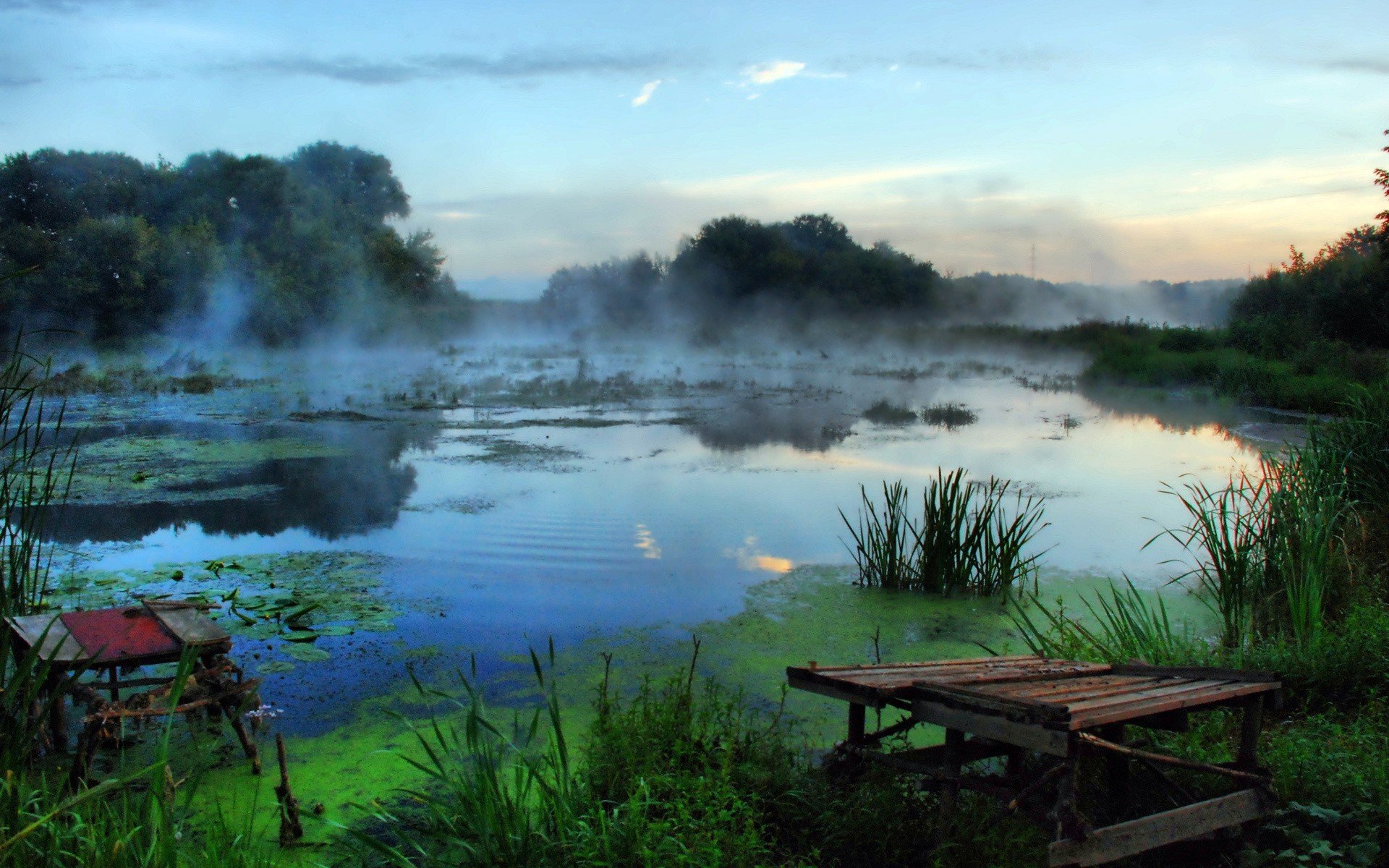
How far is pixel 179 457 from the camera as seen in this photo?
11.1 metres

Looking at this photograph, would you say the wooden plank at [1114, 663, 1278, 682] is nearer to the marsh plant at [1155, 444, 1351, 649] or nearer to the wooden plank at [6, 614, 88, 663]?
the marsh plant at [1155, 444, 1351, 649]

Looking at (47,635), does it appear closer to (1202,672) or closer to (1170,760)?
(1170,760)

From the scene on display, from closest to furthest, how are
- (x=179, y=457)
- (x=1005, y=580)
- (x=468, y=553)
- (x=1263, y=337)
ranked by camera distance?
(x=1005, y=580), (x=468, y=553), (x=179, y=457), (x=1263, y=337)

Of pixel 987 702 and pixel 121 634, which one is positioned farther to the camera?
pixel 121 634

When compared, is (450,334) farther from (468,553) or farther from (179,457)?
(468,553)

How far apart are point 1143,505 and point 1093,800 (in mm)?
6340

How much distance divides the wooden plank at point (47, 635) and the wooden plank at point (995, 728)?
113 inches

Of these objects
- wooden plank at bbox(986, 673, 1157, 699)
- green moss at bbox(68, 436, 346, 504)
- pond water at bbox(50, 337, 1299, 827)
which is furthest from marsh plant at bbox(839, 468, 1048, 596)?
green moss at bbox(68, 436, 346, 504)

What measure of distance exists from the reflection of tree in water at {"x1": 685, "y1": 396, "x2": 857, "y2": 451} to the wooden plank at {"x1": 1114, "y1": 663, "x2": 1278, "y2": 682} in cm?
828

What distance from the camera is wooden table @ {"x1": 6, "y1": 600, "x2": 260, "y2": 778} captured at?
3475mm

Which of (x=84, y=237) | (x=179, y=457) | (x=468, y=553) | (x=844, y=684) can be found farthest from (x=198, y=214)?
(x=844, y=684)

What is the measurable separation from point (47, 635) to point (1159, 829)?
370 cm

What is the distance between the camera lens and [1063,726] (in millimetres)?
2586

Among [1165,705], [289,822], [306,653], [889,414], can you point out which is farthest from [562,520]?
[889,414]
